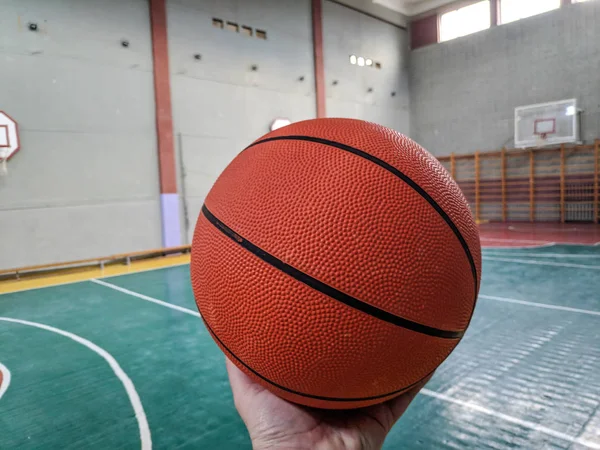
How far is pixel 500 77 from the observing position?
11.6 metres

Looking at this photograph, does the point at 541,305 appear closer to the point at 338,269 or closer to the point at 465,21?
the point at 338,269

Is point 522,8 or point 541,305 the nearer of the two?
point 541,305

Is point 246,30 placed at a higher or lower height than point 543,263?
higher

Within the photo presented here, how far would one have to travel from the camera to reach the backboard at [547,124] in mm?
10320

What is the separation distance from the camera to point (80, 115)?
6.88 metres

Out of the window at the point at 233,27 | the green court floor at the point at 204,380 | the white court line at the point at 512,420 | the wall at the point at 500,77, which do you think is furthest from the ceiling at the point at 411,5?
the white court line at the point at 512,420

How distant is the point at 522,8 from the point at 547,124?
3.13 metres

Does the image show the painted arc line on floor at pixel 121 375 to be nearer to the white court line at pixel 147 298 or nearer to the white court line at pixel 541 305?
the white court line at pixel 147 298

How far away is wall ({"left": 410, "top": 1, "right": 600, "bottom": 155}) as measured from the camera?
10.4 meters

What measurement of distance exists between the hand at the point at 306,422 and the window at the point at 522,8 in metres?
12.5

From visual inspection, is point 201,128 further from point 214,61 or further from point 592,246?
point 592,246

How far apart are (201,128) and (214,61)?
4.44 ft

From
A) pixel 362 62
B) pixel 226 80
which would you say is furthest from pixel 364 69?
pixel 226 80

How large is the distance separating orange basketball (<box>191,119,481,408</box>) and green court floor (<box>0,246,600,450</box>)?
99 centimetres
